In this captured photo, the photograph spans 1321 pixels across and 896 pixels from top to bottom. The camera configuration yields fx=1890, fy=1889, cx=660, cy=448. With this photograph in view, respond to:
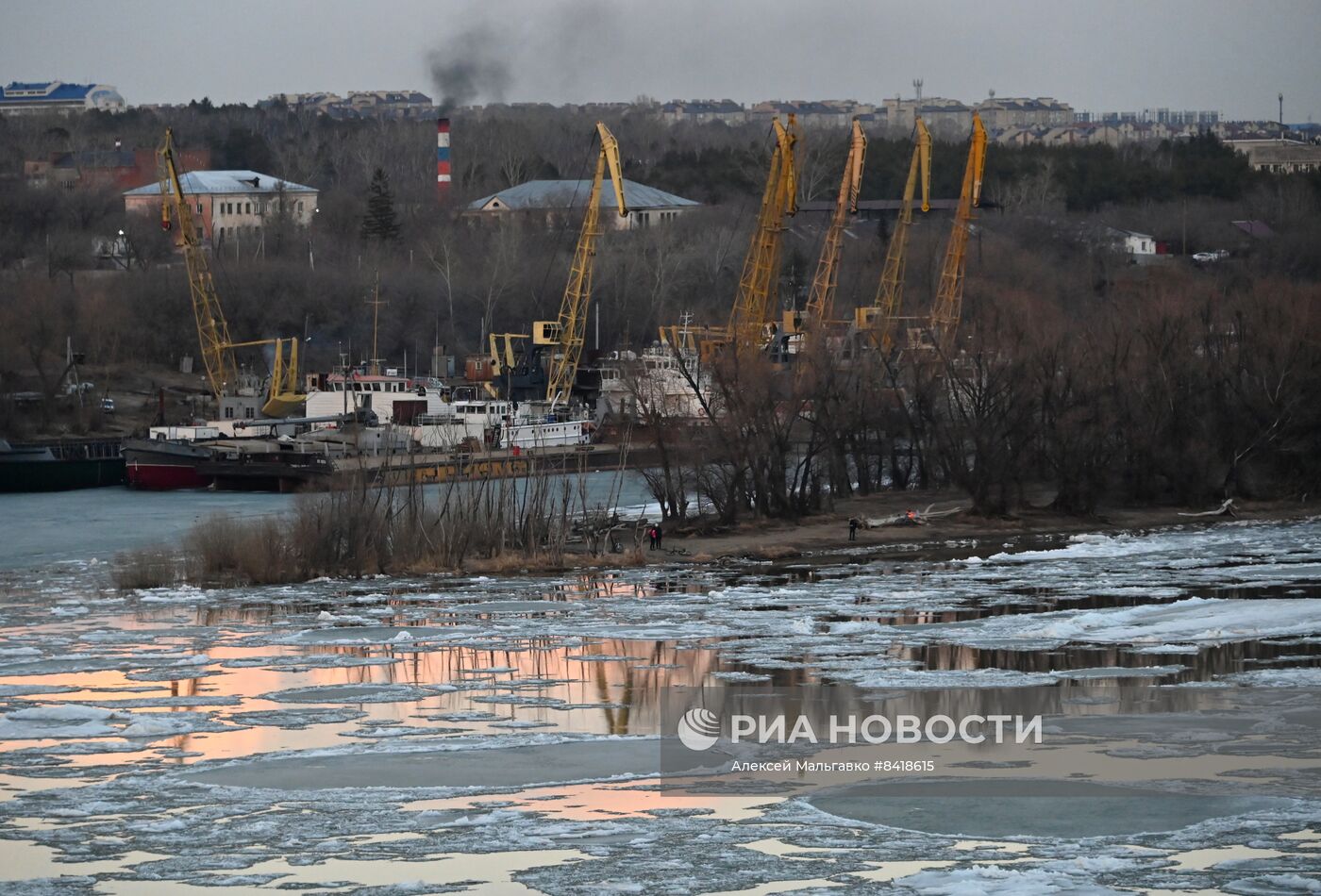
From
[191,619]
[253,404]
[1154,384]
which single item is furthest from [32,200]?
[191,619]

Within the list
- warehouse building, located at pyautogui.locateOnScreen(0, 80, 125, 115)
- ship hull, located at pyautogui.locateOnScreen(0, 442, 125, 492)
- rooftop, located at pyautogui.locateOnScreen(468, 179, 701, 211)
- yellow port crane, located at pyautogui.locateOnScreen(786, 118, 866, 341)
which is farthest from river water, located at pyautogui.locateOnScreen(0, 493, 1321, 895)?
warehouse building, located at pyautogui.locateOnScreen(0, 80, 125, 115)

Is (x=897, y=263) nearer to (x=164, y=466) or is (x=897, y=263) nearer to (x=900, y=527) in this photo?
(x=164, y=466)

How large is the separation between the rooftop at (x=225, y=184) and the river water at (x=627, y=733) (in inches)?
2716

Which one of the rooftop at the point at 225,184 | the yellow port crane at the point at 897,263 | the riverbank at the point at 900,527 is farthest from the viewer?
the rooftop at the point at 225,184

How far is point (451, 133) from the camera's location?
118 meters

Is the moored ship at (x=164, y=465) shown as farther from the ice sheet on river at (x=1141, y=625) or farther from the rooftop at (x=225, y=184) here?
the rooftop at (x=225, y=184)

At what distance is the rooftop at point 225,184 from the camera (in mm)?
95000

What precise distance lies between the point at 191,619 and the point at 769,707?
33.8 feet

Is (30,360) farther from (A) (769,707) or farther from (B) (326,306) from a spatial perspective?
(A) (769,707)

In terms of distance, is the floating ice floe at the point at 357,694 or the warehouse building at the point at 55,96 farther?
the warehouse building at the point at 55,96

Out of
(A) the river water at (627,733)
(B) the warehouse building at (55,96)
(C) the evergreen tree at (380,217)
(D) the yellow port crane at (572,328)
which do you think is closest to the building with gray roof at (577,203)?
(C) the evergreen tree at (380,217)

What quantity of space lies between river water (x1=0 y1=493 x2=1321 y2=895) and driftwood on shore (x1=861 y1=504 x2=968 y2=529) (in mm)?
7158

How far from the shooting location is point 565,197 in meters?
90.6

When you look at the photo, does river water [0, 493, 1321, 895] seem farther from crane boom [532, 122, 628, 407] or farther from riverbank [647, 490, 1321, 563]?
crane boom [532, 122, 628, 407]
